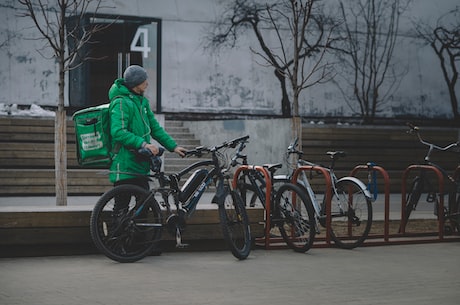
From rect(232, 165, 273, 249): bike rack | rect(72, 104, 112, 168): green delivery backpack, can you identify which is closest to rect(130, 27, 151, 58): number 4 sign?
rect(232, 165, 273, 249): bike rack

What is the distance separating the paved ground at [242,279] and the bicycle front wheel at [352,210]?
242 mm

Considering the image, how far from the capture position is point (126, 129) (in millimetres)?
8961

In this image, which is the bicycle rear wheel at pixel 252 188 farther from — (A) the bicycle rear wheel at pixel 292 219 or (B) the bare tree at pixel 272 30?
(B) the bare tree at pixel 272 30

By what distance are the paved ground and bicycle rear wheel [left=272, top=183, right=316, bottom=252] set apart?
158 mm

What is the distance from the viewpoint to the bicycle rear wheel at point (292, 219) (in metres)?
9.75

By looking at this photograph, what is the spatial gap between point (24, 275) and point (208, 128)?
44.9 feet

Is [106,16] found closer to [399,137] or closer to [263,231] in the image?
[399,137]

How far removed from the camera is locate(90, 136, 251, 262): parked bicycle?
8.73 meters

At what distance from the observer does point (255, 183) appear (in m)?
10.1

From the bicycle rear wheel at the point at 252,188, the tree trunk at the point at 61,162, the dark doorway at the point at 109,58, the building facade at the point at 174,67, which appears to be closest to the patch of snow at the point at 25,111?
the building facade at the point at 174,67

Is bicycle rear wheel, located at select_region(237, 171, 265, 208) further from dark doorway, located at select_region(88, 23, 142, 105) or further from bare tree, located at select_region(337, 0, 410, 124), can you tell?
bare tree, located at select_region(337, 0, 410, 124)

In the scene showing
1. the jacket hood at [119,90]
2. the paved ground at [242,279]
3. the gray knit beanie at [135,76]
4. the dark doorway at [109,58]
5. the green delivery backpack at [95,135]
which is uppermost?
the dark doorway at [109,58]

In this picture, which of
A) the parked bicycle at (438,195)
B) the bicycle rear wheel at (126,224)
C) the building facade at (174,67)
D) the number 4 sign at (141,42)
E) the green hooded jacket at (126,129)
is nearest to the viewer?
the bicycle rear wheel at (126,224)

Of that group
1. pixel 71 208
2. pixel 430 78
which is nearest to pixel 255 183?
pixel 71 208
